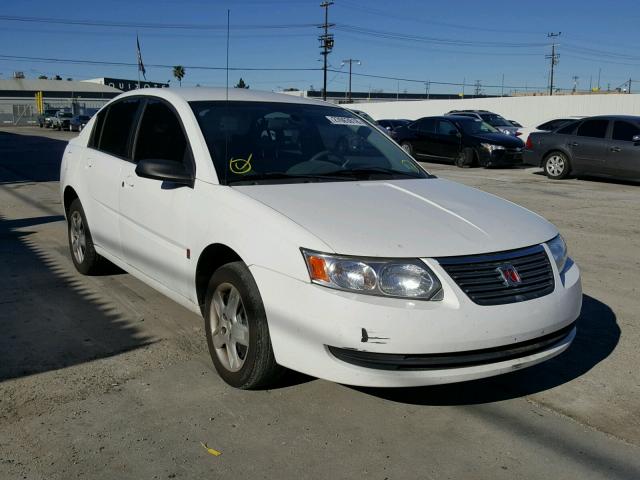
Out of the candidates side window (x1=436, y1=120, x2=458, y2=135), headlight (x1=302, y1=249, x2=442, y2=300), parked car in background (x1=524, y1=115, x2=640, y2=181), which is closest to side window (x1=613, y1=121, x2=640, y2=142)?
parked car in background (x1=524, y1=115, x2=640, y2=181)

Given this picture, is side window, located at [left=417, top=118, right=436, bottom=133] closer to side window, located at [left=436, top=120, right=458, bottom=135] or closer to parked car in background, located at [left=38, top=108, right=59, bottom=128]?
side window, located at [left=436, top=120, right=458, bottom=135]

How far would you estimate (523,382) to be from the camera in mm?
3801

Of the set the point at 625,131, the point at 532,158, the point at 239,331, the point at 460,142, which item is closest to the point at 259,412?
the point at 239,331

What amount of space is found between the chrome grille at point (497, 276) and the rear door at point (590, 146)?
12446mm

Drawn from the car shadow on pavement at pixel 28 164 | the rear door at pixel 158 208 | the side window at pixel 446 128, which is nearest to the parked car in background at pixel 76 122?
the car shadow on pavement at pixel 28 164

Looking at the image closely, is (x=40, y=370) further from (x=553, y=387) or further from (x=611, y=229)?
(x=611, y=229)

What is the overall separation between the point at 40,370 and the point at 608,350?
3619mm

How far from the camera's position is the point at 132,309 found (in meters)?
4.94

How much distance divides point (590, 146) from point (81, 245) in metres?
12.4

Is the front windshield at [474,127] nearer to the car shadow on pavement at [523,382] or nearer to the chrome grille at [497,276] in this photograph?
the car shadow on pavement at [523,382]

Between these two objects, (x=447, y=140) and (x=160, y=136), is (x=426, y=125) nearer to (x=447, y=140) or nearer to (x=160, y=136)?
(x=447, y=140)

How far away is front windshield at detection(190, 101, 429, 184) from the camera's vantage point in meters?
4.01

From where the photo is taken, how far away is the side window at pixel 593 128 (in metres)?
14.6

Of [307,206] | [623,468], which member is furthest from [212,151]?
[623,468]
